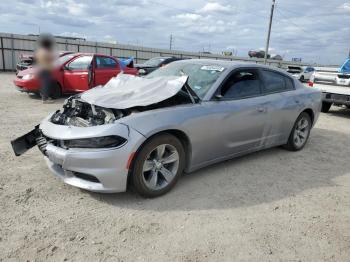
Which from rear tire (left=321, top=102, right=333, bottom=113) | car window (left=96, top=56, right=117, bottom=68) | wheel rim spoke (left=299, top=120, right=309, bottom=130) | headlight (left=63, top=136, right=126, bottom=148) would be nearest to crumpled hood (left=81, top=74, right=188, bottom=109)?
headlight (left=63, top=136, right=126, bottom=148)

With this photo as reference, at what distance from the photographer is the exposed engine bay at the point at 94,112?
3.70 metres

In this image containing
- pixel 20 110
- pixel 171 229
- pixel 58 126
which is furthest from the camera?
pixel 20 110

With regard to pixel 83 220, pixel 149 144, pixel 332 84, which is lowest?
pixel 83 220

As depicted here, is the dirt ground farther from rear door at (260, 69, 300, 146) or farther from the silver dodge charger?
rear door at (260, 69, 300, 146)

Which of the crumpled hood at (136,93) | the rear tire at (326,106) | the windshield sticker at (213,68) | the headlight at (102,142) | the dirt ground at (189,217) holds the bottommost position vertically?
the dirt ground at (189,217)

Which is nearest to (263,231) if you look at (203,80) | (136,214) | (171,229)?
(171,229)

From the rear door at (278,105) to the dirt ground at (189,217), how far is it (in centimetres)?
60

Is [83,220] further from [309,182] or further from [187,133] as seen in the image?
[309,182]

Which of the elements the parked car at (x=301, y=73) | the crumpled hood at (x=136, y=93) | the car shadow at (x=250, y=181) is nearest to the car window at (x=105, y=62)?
the crumpled hood at (x=136, y=93)

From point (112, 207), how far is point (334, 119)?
27.0 feet

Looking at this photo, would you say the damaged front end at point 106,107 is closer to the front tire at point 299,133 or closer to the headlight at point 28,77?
the front tire at point 299,133

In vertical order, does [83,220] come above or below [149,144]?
below

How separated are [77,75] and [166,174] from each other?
7.34 meters

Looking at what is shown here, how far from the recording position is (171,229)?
317 centimetres
